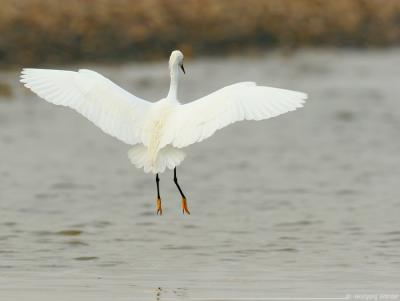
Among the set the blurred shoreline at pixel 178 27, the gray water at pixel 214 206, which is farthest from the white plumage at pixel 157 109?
the blurred shoreline at pixel 178 27

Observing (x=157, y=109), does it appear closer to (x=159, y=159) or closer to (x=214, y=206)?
(x=159, y=159)

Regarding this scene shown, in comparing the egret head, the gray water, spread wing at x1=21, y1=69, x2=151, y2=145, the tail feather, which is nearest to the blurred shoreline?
the gray water

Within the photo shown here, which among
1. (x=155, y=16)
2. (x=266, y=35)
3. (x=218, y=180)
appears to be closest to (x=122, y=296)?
(x=218, y=180)

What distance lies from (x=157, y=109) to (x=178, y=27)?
60.7 ft

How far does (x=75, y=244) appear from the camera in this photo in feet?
39.4

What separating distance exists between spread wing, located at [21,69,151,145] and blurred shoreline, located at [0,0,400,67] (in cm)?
1424

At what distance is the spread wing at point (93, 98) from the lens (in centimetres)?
1047

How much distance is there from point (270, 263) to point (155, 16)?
1836cm

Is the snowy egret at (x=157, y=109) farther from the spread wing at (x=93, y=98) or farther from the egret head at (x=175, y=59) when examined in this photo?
the egret head at (x=175, y=59)

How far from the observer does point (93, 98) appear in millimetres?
10617

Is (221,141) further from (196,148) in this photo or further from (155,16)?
(155,16)

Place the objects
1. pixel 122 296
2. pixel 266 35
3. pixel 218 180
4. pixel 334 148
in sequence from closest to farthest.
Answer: pixel 122 296 < pixel 218 180 < pixel 334 148 < pixel 266 35

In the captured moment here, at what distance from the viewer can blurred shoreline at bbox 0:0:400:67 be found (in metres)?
25.6

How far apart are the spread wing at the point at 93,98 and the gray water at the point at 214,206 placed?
1301mm
